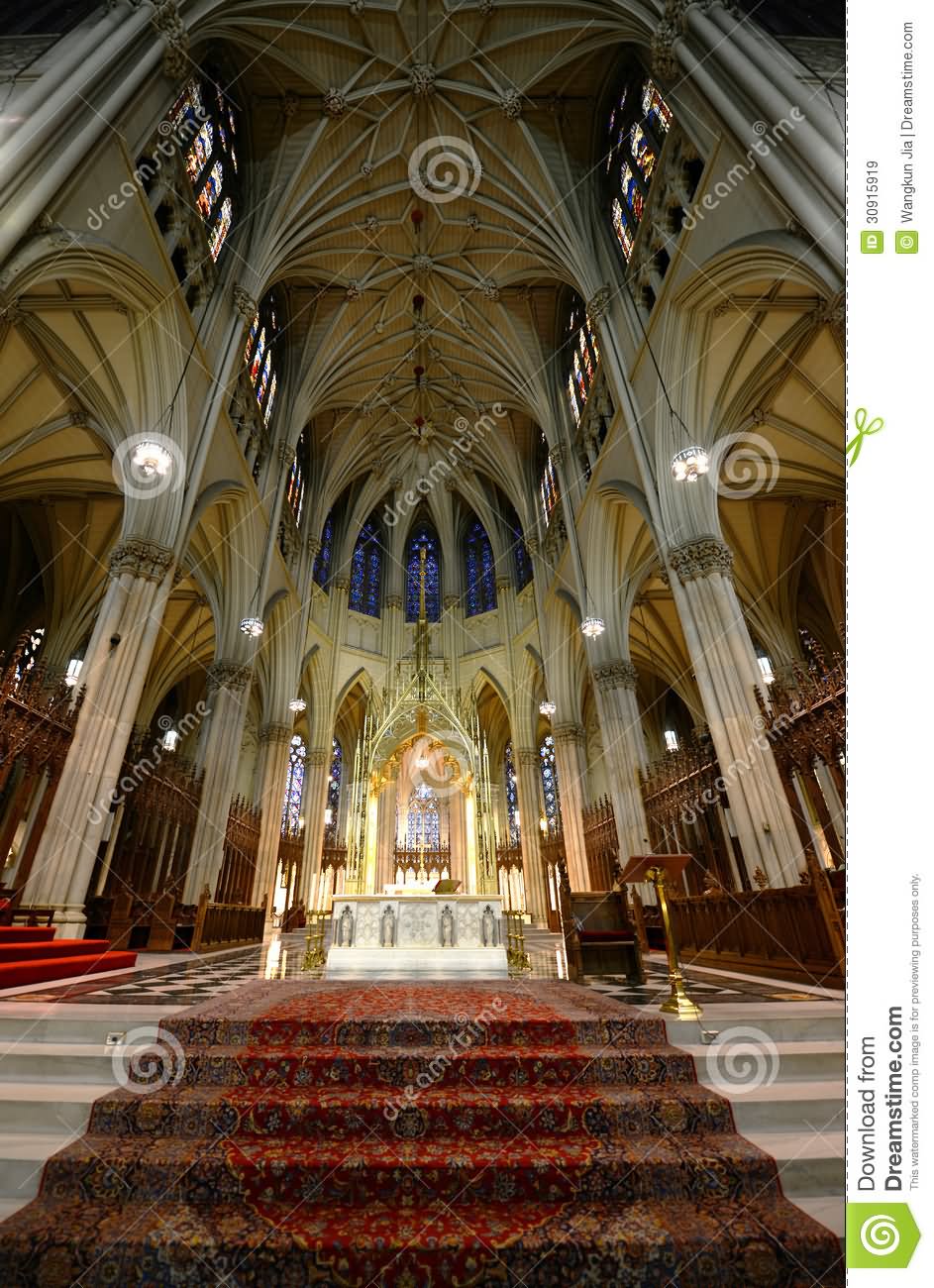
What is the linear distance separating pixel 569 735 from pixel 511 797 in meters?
8.08

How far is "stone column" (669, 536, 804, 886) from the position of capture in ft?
25.9

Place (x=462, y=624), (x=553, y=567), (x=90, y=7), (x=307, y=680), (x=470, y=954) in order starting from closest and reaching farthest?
(x=470, y=954)
(x=90, y=7)
(x=553, y=567)
(x=307, y=680)
(x=462, y=624)

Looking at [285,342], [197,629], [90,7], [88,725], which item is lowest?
[88,725]

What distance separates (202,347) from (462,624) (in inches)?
631

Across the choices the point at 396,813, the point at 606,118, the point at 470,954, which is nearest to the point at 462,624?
the point at 396,813

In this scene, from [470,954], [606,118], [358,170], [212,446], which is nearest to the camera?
[470,954]

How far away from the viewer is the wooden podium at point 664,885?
3.92 meters

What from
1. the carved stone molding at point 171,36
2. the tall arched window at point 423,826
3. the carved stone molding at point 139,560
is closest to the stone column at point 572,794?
the tall arched window at point 423,826

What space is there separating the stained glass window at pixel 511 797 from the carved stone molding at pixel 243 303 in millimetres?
17511

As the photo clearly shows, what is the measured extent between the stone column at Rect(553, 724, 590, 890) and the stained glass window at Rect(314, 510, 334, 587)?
1205cm

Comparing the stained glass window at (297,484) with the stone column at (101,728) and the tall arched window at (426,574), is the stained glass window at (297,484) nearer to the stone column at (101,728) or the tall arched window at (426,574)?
the tall arched window at (426,574)

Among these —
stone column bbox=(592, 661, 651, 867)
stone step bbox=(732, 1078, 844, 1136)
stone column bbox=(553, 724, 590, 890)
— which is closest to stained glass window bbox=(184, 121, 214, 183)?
stone column bbox=(592, 661, 651, 867)

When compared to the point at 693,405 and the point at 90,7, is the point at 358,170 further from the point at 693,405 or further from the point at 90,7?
the point at 693,405

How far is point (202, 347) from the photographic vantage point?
11383mm
